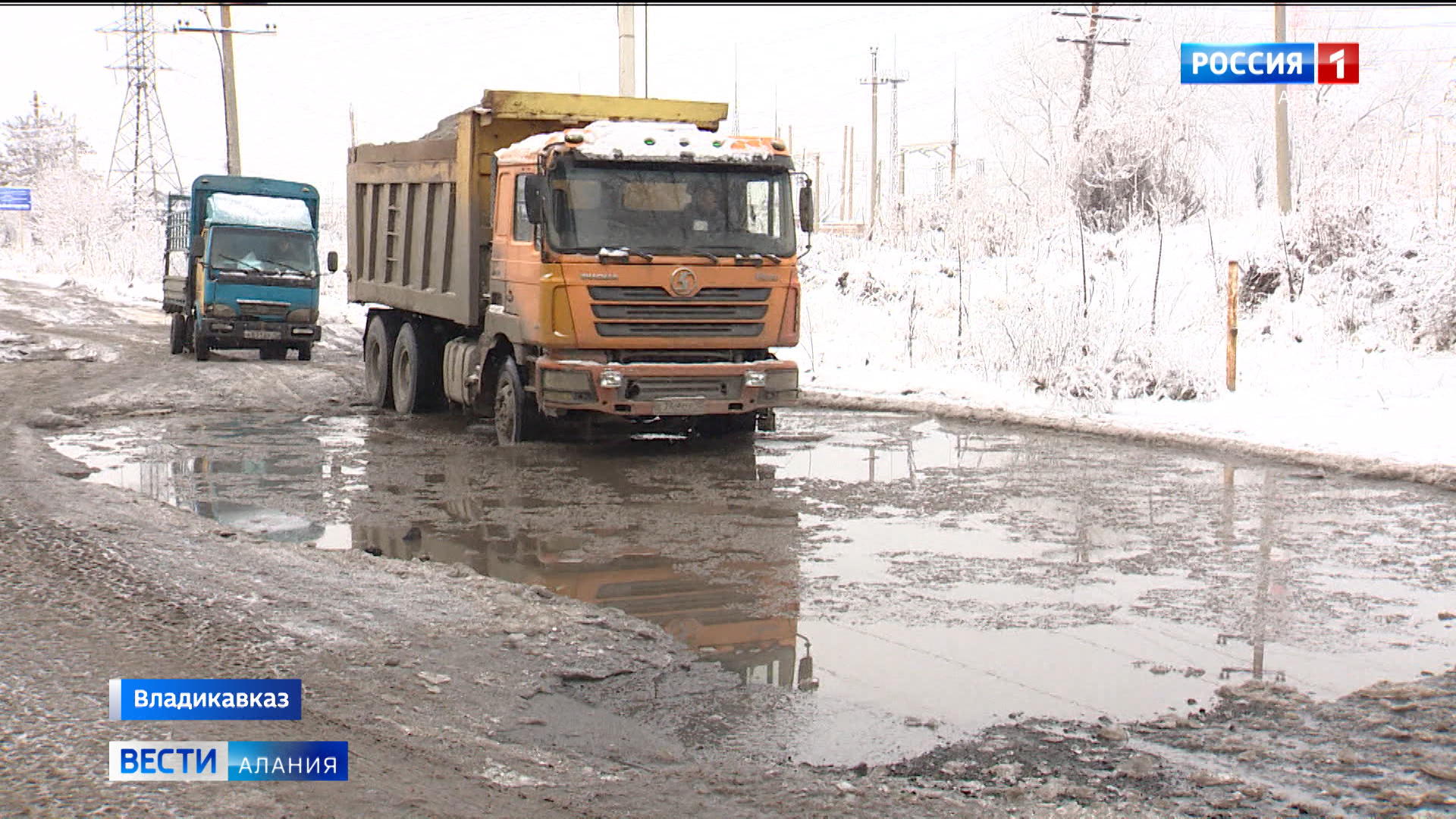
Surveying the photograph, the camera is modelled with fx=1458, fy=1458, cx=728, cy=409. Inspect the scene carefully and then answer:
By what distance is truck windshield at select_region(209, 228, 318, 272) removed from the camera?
80.3ft

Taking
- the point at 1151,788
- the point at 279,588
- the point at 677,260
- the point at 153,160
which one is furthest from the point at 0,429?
the point at 153,160

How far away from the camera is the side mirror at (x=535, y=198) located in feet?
41.0

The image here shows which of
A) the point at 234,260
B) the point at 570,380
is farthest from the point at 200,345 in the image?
the point at 570,380

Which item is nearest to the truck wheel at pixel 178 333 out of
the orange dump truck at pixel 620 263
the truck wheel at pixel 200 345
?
the truck wheel at pixel 200 345

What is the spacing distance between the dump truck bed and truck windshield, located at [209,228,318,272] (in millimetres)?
7918

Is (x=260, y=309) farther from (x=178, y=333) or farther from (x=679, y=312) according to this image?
(x=679, y=312)

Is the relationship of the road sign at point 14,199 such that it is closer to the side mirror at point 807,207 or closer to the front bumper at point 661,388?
the front bumper at point 661,388

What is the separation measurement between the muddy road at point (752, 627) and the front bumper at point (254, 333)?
442 inches

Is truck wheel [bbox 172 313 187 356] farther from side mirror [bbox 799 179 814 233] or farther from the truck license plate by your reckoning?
side mirror [bbox 799 179 814 233]

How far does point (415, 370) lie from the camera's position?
16.6m

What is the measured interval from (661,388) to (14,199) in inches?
3058

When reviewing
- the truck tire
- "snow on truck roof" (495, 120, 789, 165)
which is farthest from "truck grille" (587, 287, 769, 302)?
the truck tire

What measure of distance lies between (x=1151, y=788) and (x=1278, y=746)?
76cm
